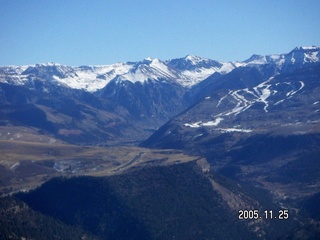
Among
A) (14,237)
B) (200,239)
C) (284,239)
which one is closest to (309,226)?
(284,239)

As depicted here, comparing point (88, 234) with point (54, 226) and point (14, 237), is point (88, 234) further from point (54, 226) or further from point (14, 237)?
point (14, 237)

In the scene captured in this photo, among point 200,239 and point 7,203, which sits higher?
point 7,203

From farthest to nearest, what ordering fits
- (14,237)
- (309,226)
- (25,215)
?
(25,215) < (309,226) < (14,237)

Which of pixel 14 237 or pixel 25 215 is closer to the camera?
pixel 14 237

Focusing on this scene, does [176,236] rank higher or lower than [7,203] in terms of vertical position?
lower

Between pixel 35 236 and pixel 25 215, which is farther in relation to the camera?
pixel 25 215

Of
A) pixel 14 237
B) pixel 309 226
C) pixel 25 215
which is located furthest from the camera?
pixel 25 215

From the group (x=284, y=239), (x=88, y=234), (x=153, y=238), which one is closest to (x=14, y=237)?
(x=88, y=234)

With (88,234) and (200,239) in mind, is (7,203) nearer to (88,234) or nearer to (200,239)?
(88,234)
